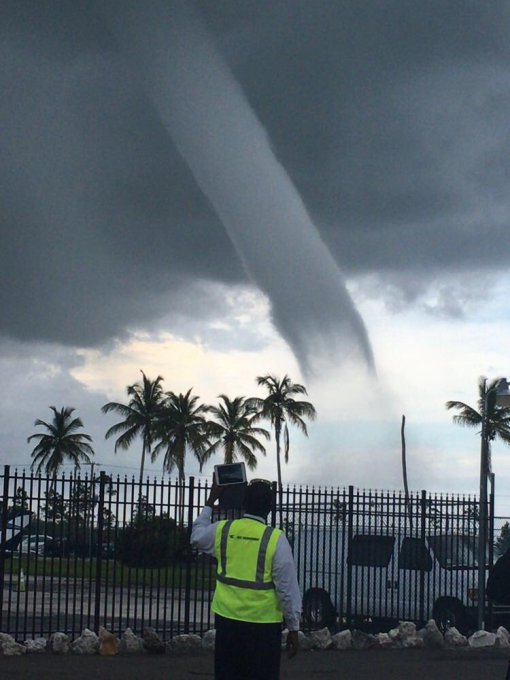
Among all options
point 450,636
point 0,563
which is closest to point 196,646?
point 0,563

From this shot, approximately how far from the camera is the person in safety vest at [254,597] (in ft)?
22.4

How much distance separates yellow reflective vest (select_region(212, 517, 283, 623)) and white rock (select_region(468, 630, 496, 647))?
34.6ft

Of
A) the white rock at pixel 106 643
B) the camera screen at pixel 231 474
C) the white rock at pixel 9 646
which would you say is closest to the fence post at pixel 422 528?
the white rock at pixel 106 643

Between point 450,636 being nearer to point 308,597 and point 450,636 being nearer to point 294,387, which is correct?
point 308,597

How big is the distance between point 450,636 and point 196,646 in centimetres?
416

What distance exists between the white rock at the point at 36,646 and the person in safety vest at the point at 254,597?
26.0ft

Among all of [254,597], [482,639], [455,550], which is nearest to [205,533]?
[254,597]

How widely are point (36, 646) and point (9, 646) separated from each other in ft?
1.43

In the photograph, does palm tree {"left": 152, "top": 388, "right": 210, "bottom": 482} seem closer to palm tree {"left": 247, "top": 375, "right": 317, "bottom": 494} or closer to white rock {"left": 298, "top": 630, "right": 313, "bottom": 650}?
palm tree {"left": 247, "top": 375, "right": 317, "bottom": 494}

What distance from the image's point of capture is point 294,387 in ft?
250

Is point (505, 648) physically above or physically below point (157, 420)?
below

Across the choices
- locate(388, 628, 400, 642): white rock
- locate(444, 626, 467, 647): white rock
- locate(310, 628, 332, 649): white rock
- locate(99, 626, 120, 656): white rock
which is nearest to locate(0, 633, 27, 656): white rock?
locate(99, 626, 120, 656): white rock

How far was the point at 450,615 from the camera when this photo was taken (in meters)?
17.6

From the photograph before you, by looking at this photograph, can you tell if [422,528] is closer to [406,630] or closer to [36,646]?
[406,630]
